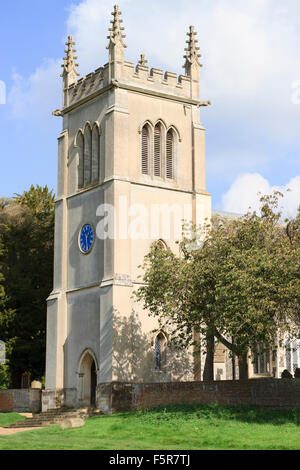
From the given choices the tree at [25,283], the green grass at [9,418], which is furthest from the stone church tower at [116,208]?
the tree at [25,283]

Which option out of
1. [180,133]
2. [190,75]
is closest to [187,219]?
[180,133]

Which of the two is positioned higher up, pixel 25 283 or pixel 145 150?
pixel 145 150

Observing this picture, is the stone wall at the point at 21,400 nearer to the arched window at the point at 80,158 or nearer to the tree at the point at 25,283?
the tree at the point at 25,283

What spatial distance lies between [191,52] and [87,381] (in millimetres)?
17991

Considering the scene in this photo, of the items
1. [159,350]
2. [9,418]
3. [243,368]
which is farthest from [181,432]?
[9,418]

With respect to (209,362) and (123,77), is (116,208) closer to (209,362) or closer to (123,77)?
(123,77)

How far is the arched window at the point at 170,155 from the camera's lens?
40.8 metres

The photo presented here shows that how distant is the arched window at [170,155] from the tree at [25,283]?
10.4m

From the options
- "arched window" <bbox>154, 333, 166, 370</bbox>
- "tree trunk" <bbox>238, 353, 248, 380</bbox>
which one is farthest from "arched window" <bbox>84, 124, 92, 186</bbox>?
"tree trunk" <bbox>238, 353, 248, 380</bbox>

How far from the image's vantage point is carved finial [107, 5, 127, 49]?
39.8 metres

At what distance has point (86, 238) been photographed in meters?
39.8

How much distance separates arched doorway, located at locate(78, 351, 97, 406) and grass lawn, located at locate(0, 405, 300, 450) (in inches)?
250

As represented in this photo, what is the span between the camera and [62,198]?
41969 millimetres
